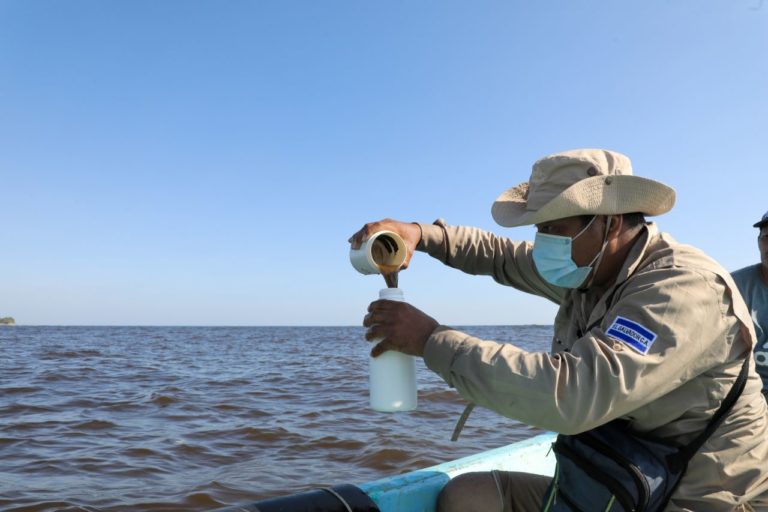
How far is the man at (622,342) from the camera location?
150cm

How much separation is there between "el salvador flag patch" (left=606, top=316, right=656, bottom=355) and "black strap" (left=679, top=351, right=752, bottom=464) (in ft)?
1.21

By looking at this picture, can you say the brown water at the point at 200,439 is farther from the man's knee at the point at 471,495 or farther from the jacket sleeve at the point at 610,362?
the jacket sleeve at the point at 610,362

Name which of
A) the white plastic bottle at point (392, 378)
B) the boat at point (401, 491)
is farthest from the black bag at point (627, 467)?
the boat at point (401, 491)

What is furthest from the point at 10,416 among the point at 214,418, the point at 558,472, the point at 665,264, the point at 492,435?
the point at 665,264

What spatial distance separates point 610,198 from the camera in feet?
6.02

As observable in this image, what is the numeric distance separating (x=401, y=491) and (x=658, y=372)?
5.25 feet

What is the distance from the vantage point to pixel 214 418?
7.98 metres

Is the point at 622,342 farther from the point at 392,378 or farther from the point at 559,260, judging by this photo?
the point at 392,378

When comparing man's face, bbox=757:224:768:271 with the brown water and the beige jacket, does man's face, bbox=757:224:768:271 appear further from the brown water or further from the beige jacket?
the brown water

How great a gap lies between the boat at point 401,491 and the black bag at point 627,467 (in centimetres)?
88

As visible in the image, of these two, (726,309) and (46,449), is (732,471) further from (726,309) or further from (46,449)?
(46,449)

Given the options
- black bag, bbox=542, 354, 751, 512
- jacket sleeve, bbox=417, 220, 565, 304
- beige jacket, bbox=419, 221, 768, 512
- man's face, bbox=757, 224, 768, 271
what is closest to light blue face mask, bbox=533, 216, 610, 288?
beige jacket, bbox=419, 221, 768, 512

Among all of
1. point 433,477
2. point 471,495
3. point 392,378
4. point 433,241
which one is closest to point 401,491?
point 433,477

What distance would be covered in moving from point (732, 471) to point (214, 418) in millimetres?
7341
